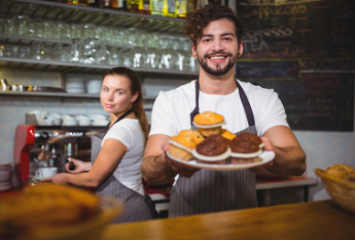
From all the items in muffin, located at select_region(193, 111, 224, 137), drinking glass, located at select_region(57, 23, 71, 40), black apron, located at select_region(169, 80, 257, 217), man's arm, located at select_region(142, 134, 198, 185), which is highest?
drinking glass, located at select_region(57, 23, 71, 40)

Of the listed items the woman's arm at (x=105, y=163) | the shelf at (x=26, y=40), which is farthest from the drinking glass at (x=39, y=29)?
the woman's arm at (x=105, y=163)

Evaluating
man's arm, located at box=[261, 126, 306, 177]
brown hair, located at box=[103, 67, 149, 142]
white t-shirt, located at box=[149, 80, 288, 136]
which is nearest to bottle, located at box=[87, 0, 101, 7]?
brown hair, located at box=[103, 67, 149, 142]

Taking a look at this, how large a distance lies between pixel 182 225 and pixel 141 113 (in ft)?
4.37

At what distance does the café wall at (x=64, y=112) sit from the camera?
2.73m

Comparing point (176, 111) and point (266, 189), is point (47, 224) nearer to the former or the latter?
point (176, 111)

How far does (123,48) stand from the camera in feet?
9.61

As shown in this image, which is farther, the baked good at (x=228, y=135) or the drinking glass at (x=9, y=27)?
the drinking glass at (x=9, y=27)

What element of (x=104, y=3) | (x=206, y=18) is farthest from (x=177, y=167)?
(x=104, y=3)

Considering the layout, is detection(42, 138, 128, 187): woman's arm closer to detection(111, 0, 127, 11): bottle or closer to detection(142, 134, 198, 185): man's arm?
detection(142, 134, 198, 185): man's arm

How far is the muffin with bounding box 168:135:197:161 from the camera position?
3.10 ft

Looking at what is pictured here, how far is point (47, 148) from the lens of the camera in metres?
2.34

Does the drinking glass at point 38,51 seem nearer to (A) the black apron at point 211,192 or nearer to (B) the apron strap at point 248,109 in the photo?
(A) the black apron at point 211,192

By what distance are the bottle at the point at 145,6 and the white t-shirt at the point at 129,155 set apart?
1.34 m

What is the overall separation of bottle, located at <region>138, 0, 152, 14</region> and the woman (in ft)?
3.14
